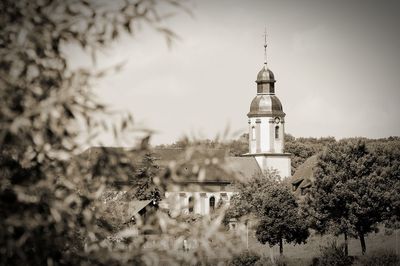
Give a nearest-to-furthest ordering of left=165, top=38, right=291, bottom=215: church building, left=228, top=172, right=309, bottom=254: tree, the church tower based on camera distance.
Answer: left=228, top=172, right=309, bottom=254: tree
left=165, top=38, right=291, bottom=215: church building
the church tower

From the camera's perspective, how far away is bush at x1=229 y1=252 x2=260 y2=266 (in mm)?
40219

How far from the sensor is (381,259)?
38688 millimetres

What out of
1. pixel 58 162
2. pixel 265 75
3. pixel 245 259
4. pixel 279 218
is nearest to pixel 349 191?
pixel 279 218

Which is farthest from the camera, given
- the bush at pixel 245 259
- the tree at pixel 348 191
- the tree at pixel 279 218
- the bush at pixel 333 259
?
the tree at pixel 279 218

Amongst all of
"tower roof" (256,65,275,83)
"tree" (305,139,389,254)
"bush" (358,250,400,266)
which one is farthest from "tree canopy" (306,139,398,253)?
"tower roof" (256,65,275,83)

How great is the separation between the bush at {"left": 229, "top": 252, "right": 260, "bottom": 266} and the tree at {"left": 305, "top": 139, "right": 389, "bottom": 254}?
693 cm

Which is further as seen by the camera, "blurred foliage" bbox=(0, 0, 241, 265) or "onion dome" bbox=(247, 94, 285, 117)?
"onion dome" bbox=(247, 94, 285, 117)

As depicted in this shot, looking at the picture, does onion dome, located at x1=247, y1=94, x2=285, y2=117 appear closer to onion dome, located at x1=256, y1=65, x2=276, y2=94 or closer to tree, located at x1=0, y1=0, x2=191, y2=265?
Answer: onion dome, located at x1=256, y1=65, x2=276, y2=94

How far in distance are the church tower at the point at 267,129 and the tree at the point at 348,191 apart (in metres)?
55.4

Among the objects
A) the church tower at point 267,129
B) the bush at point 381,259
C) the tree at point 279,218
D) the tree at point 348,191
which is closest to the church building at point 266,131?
the church tower at point 267,129

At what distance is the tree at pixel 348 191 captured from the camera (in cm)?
4766

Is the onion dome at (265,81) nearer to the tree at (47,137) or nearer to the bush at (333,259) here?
the bush at (333,259)

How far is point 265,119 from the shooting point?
108438 mm

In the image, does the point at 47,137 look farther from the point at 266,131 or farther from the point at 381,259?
the point at 266,131
